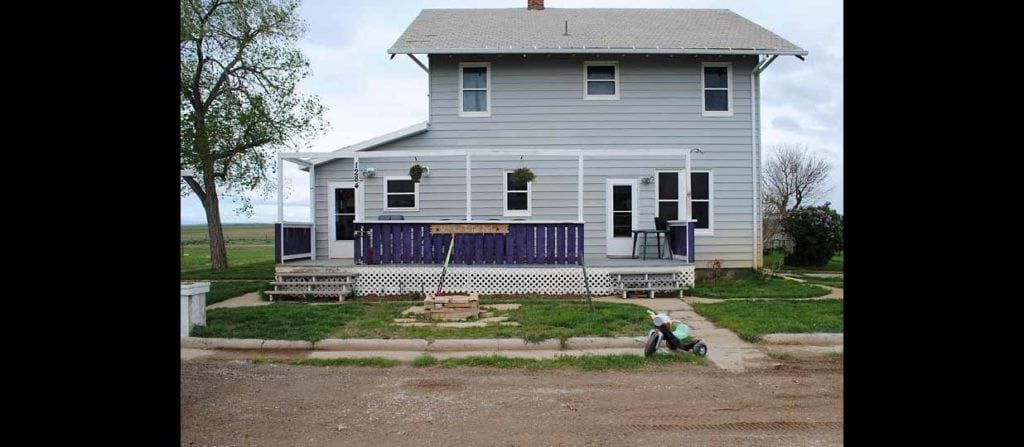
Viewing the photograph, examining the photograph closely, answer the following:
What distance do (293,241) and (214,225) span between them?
7632 mm

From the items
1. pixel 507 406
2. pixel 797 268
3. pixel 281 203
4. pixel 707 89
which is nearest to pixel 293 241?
pixel 281 203

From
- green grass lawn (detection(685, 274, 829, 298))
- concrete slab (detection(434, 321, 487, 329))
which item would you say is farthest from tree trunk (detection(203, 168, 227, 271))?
green grass lawn (detection(685, 274, 829, 298))

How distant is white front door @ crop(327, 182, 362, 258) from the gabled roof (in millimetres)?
3237

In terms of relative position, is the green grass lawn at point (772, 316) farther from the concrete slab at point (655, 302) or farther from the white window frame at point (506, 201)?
the white window frame at point (506, 201)

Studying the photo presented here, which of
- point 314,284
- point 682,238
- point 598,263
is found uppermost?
point 682,238

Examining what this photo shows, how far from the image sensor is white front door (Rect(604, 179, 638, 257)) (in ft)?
46.1

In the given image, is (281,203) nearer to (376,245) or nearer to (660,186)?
(376,245)

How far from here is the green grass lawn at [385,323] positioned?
7777 mm

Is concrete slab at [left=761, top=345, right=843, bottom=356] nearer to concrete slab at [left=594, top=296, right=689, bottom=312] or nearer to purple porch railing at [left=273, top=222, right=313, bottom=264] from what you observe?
concrete slab at [left=594, top=296, right=689, bottom=312]

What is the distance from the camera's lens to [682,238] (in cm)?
1280

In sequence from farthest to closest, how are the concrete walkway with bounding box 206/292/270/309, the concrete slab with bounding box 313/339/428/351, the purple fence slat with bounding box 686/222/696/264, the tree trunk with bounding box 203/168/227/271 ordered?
the tree trunk with bounding box 203/168/227/271 → the purple fence slat with bounding box 686/222/696/264 → the concrete walkway with bounding box 206/292/270/309 → the concrete slab with bounding box 313/339/428/351
